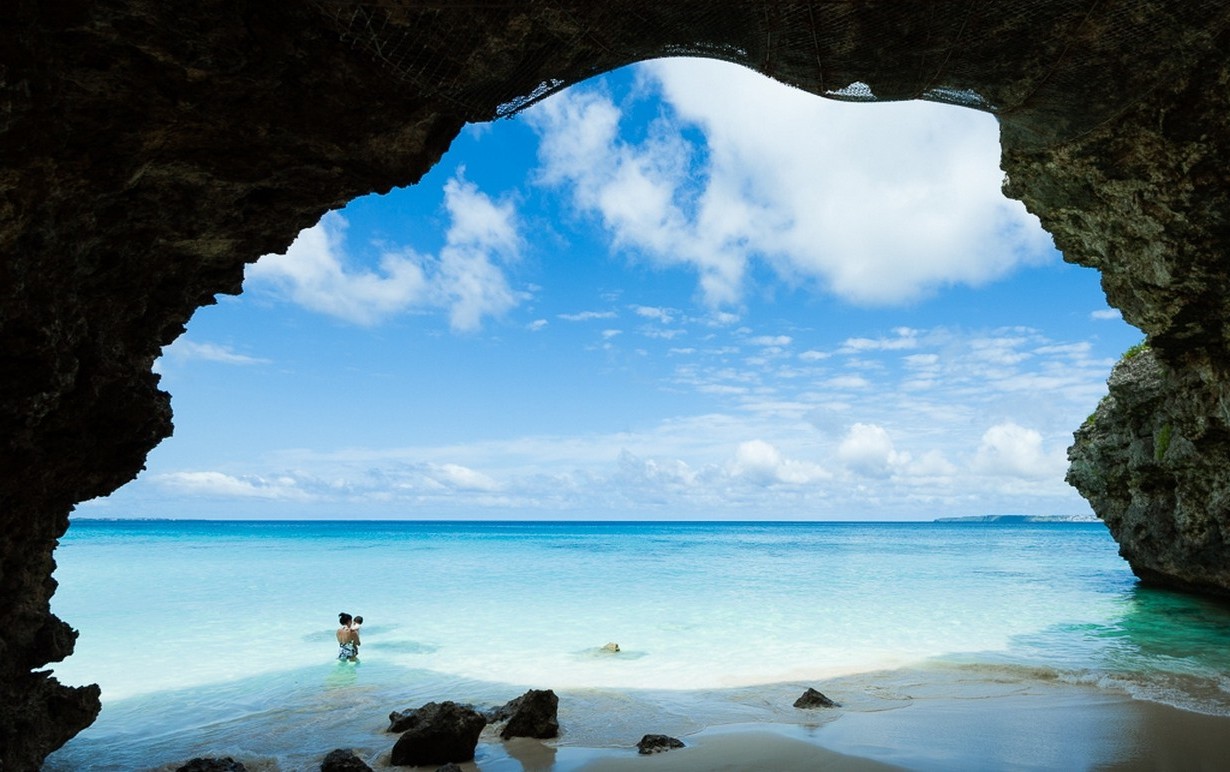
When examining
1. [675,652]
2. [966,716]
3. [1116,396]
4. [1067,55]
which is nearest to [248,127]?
[1067,55]

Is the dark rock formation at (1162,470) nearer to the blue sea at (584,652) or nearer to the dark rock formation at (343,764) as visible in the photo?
the blue sea at (584,652)

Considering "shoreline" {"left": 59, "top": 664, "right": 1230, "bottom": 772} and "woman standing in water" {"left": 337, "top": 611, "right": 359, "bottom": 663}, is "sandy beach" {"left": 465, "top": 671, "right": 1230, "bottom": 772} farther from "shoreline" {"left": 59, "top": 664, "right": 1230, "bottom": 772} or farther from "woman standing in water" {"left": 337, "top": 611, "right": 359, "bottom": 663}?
"woman standing in water" {"left": 337, "top": 611, "right": 359, "bottom": 663}

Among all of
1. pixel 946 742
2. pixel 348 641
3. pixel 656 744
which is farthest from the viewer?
pixel 348 641

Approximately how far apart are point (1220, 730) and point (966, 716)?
6.90 feet

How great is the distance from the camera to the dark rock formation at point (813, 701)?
24.3 ft

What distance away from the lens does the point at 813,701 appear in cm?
746

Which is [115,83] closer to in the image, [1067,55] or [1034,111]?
[1067,55]

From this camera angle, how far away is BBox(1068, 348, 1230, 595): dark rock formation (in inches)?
390

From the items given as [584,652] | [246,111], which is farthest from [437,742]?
[584,652]

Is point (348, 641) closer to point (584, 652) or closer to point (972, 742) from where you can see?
point (584, 652)

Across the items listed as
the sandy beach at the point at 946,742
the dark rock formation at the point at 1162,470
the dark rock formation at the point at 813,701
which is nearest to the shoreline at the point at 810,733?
the sandy beach at the point at 946,742

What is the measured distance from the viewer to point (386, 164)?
434cm

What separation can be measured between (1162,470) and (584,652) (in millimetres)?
13268

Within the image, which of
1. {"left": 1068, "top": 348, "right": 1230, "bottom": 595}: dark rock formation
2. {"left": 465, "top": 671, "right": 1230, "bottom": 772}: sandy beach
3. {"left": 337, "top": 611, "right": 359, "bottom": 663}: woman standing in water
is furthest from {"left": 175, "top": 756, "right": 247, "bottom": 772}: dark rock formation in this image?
{"left": 1068, "top": 348, "right": 1230, "bottom": 595}: dark rock formation
